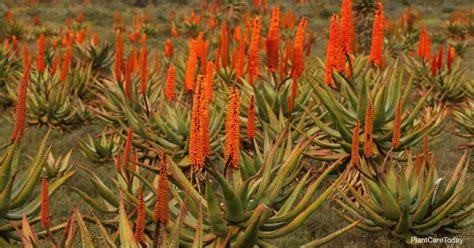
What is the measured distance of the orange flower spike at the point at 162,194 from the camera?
96.5 inches

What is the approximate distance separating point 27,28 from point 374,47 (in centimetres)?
2242

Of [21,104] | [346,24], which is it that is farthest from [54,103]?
[21,104]

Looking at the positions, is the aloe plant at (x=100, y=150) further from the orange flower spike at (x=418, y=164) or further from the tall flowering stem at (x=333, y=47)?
A: the orange flower spike at (x=418, y=164)

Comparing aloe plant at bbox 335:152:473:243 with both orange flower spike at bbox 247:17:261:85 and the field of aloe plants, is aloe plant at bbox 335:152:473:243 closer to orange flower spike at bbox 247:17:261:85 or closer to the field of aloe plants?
the field of aloe plants

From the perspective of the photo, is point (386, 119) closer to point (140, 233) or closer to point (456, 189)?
point (456, 189)

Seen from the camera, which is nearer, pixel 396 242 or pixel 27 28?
pixel 396 242

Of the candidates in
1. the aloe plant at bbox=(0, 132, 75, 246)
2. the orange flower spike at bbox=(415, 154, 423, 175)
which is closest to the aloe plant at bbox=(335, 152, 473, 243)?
the orange flower spike at bbox=(415, 154, 423, 175)

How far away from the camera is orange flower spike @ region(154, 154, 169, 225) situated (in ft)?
8.04

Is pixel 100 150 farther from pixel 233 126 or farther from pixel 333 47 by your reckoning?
pixel 233 126

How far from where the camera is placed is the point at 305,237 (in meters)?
5.87

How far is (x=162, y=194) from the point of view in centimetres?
247

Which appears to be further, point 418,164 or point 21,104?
point 418,164

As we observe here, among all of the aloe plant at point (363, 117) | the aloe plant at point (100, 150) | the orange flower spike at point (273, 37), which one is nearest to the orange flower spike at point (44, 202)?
the aloe plant at point (363, 117)

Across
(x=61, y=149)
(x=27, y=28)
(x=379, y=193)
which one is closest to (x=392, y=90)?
(x=379, y=193)
